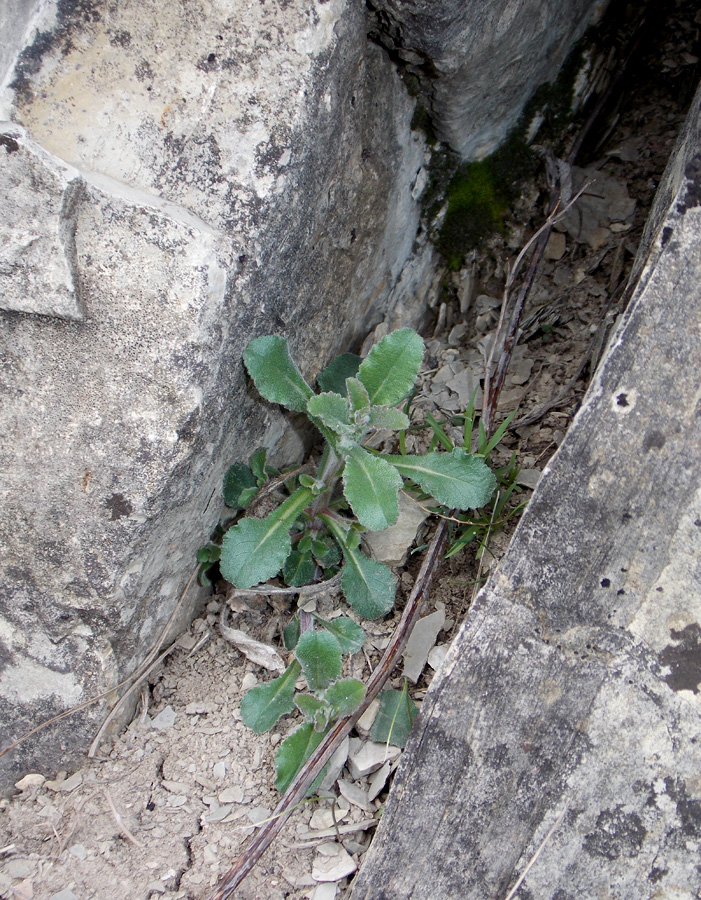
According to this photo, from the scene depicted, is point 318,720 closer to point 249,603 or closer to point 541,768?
point 249,603

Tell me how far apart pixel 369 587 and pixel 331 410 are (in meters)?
0.52

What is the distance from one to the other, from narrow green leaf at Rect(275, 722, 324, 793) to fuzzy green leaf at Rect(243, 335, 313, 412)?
884 mm

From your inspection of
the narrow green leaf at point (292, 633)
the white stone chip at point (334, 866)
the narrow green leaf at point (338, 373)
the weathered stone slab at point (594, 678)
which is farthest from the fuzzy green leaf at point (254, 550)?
the white stone chip at point (334, 866)

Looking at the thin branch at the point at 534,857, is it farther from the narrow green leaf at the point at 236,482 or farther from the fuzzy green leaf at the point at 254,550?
the narrow green leaf at the point at 236,482

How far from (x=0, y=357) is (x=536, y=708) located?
59.7 inches

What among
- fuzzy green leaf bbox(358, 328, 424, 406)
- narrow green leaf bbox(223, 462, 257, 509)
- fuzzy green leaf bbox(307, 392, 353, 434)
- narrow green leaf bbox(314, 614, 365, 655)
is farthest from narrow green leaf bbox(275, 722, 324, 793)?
fuzzy green leaf bbox(358, 328, 424, 406)

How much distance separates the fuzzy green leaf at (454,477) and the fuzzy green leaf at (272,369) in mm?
438

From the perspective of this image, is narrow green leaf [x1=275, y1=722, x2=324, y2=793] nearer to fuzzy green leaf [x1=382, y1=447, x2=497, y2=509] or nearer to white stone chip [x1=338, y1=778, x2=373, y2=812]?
white stone chip [x1=338, y1=778, x2=373, y2=812]

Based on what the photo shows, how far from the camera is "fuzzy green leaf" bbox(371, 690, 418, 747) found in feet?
6.13

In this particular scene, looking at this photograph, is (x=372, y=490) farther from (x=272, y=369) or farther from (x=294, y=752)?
(x=294, y=752)

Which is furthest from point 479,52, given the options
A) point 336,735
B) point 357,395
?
point 336,735

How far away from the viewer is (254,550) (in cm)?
192

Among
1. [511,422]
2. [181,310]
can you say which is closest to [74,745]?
[181,310]

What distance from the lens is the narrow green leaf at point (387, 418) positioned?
1897mm
